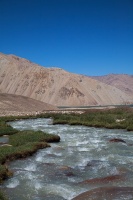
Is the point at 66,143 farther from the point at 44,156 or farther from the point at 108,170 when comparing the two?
the point at 108,170

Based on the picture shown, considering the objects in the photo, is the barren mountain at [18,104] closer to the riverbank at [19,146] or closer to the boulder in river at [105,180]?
the riverbank at [19,146]

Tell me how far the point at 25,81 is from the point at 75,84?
22893mm

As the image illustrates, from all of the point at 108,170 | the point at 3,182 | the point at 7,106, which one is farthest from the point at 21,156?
the point at 7,106

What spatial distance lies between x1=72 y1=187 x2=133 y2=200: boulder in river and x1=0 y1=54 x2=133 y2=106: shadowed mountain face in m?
104

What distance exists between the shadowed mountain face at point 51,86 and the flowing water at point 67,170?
9607 centimetres

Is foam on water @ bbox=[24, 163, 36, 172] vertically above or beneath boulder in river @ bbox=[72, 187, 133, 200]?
above

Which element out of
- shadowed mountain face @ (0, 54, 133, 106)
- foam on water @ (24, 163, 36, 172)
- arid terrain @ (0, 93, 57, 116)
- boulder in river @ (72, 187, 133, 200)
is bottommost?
boulder in river @ (72, 187, 133, 200)

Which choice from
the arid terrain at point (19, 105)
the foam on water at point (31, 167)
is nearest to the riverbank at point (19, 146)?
the foam on water at point (31, 167)

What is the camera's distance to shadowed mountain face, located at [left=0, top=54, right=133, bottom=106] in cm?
11750

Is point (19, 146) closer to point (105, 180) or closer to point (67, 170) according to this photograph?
point (67, 170)

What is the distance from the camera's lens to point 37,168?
13703 mm

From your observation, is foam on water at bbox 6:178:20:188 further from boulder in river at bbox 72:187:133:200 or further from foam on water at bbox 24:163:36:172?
boulder in river at bbox 72:187:133:200

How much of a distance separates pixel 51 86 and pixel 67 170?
109 m

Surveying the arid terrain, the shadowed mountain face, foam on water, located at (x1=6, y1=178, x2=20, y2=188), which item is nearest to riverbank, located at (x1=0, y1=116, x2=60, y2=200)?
foam on water, located at (x1=6, y1=178, x2=20, y2=188)
